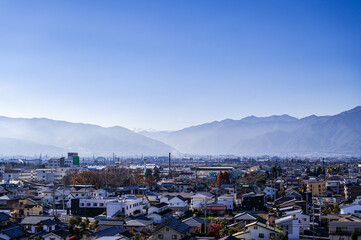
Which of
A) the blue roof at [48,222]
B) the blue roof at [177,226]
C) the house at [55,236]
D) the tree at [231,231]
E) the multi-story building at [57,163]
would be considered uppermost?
the multi-story building at [57,163]

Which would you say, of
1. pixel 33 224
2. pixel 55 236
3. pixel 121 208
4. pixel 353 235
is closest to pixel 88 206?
pixel 121 208

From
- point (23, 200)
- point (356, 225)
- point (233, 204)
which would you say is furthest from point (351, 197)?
point (23, 200)

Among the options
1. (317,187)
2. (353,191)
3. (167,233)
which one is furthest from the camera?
(317,187)

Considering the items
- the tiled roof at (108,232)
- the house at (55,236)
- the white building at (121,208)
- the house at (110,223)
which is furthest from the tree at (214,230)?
the white building at (121,208)

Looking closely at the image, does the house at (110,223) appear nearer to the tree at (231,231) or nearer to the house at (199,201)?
the tree at (231,231)

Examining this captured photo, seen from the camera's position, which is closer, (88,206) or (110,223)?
(110,223)

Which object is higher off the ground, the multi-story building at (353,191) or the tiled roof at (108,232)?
the multi-story building at (353,191)

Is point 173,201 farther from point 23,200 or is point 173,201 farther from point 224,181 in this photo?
point 224,181

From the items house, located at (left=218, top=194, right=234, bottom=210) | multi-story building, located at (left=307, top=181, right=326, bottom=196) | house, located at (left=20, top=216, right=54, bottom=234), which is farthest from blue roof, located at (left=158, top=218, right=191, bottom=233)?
multi-story building, located at (left=307, top=181, right=326, bottom=196)

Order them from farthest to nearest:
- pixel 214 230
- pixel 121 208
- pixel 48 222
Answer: pixel 121 208 → pixel 48 222 → pixel 214 230

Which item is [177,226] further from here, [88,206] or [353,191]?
[353,191]

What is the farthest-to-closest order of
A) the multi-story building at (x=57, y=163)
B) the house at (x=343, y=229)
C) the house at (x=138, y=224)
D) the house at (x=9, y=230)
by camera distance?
the multi-story building at (x=57, y=163) < the house at (x=138, y=224) < the house at (x=9, y=230) < the house at (x=343, y=229)

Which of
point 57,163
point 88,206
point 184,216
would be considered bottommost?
point 184,216

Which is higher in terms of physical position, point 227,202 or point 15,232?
point 227,202
